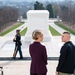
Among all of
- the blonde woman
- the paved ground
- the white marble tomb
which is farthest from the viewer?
the white marble tomb

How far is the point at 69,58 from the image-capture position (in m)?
5.77

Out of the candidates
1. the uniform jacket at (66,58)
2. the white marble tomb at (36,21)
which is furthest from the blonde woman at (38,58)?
the white marble tomb at (36,21)

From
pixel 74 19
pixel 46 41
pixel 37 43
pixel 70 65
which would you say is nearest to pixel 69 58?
pixel 70 65

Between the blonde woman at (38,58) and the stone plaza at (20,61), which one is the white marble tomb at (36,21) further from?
the blonde woman at (38,58)

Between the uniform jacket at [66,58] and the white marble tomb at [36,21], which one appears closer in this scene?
the uniform jacket at [66,58]

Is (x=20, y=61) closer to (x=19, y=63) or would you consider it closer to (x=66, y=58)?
(x=19, y=63)

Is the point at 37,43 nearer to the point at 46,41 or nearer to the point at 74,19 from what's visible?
the point at 46,41

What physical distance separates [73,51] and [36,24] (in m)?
13.0

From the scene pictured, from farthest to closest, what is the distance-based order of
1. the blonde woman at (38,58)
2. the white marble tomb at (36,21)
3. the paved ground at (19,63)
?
1. the white marble tomb at (36,21)
2. the paved ground at (19,63)
3. the blonde woman at (38,58)

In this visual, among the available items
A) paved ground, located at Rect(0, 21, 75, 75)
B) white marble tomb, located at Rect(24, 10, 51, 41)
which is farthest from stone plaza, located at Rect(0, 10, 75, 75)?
white marble tomb, located at Rect(24, 10, 51, 41)

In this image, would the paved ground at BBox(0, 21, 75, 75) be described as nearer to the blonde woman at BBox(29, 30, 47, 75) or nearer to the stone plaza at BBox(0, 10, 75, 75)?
the stone plaza at BBox(0, 10, 75, 75)

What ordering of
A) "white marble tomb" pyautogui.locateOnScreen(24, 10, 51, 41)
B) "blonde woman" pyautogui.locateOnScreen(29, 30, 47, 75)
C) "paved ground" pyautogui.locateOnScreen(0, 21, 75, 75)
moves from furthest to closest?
"white marble tomb" pyautogui.locateOnScreen(24, 10, 51, 41)
"paved ground" pyautogui.locateOnScreen(0, 21, 75, 75)
"blonde woman" pyautogui.locateOnScreen(29, 30, 47, 75)

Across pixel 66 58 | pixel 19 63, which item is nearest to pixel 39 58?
pixel 66 58

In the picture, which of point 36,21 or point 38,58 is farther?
point 36,21
